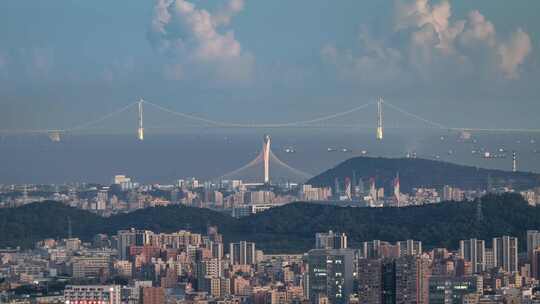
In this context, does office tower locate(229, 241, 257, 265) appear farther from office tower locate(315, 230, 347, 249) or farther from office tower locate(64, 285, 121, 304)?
office tower locate(64, 285, 121, 304)

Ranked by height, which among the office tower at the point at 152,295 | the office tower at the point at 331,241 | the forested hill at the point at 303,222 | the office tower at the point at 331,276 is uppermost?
the forested hill at the point at 303,222

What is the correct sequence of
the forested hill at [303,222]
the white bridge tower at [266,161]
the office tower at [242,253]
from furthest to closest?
1. the white bridge tower at [266,161]
2. the forested hill at [303,222]
3. the office tower at [242,253]

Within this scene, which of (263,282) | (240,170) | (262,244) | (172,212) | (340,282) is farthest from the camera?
(240,170)

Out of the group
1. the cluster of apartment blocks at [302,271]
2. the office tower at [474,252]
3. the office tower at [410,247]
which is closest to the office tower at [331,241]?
the cluster of apartment blocks at [302,271]

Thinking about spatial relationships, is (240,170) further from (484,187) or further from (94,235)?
(94,235)

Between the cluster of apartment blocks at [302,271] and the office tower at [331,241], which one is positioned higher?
the office tower at [331,241]

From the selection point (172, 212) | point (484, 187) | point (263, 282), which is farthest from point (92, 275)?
point (484, 187)

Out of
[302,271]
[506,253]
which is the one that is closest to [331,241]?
[506,253]

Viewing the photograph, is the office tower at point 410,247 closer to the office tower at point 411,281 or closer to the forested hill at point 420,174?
the office tower at point 411,281
